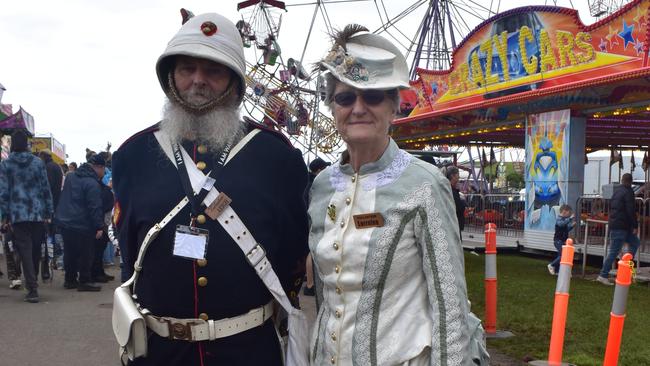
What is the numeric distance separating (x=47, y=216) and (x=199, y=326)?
19.3 feet

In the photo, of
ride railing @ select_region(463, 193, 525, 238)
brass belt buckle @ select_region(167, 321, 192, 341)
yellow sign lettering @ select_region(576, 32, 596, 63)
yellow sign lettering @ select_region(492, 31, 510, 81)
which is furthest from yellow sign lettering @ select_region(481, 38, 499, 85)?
brass belt buckle @ select_region(167, 321, 192, 341)

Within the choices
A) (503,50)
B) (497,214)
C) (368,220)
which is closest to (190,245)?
(368,220)

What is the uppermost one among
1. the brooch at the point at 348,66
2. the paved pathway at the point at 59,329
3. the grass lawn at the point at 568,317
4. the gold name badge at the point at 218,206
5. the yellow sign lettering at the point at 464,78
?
the yellow sign lettering at the point at 464,78

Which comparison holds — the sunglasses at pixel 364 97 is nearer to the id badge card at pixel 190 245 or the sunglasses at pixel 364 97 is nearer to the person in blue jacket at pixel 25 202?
the id badge card at pixel 190 245

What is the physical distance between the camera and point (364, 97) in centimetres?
211

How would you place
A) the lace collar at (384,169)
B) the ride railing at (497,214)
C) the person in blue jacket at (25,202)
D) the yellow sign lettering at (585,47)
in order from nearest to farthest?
the lace collar at (384,169) → the person in blue jacket at (25,202) → the yellow sign lettering at (585,47) → the ride railing at (497,214)

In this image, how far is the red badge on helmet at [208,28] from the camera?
242 cm

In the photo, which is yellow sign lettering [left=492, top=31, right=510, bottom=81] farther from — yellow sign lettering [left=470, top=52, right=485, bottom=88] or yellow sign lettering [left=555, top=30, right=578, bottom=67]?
yellow sign lettering [left=555, top=30, right=578, bottom=67]

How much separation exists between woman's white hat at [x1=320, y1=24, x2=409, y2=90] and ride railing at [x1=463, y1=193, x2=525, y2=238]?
13.1 m

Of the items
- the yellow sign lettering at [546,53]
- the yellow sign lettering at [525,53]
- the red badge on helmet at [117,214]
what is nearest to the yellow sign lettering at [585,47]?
the yellow sign lettering at [546,53]

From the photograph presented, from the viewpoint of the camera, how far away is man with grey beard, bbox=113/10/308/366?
2283 mm

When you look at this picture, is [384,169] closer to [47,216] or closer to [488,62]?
[47,216]

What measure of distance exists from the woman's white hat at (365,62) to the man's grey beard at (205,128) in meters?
0.47

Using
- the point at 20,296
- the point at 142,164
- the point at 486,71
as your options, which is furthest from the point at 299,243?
the point at 486,71
